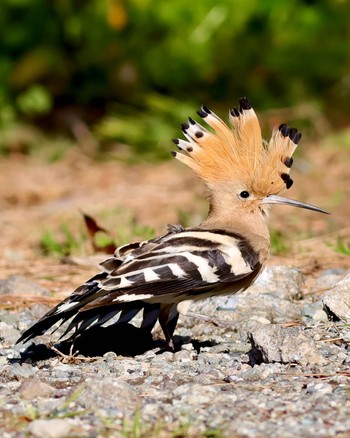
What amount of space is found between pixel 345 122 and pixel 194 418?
5458mm

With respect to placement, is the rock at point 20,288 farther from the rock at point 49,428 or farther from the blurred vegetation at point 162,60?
the blurred vegetation at point 162,60

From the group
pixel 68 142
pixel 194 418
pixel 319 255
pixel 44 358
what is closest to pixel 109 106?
pixel 68 142

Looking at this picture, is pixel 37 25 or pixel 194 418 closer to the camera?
pixel 194 418

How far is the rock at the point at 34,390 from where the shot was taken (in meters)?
2.75

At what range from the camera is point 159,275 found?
3.19 metres

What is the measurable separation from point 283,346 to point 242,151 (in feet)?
3.22

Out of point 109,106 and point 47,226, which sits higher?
point 109,106

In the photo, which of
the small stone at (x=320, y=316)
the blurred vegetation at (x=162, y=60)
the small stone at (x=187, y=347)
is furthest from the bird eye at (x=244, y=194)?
the blurred vegetation at (x=162, y=60)

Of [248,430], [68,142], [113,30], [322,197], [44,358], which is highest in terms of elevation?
[113,30]

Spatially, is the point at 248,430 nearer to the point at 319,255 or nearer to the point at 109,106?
the point at 319,255

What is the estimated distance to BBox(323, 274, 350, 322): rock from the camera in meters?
3.53

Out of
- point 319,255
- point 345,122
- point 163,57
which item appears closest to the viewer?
point 319,255

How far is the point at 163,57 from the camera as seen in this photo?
712 centimetres

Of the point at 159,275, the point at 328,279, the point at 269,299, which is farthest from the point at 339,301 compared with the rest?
the point at 159,275
